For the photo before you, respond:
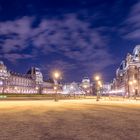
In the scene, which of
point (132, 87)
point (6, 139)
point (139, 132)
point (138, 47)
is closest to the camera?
point (6, 139)

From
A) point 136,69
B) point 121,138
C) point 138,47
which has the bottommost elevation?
point 121,138

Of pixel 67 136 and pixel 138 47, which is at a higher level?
pixel 138 47

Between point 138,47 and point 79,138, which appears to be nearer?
point 79,138

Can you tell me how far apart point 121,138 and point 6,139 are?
4.25 meters

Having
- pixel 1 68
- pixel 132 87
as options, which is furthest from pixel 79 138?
pixel 1 68

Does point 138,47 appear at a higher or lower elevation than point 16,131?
higher

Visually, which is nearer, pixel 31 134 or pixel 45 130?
pixel 31 134

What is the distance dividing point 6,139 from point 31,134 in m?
1.36

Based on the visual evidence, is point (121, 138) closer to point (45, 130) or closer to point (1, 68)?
point (45, 130)

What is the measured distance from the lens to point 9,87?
7766 inches

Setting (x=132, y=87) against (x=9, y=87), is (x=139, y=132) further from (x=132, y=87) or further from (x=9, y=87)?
(x=9, y=87)

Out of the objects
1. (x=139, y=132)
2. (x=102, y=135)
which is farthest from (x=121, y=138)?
(x=139, y=132)

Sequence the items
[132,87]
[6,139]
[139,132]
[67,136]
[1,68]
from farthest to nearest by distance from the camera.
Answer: [1,68], [132,87], [139,132], [67,136], [6,139]

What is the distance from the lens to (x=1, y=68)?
19375cm
